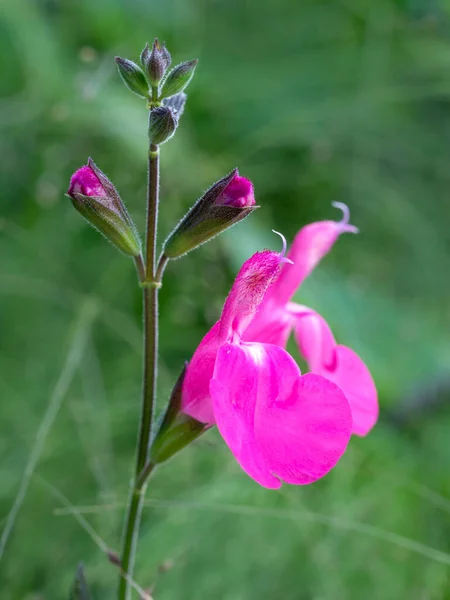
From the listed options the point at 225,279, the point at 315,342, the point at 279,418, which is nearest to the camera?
the point at 279,418

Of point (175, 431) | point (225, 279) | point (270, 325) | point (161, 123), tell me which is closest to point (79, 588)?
point (175, 431)

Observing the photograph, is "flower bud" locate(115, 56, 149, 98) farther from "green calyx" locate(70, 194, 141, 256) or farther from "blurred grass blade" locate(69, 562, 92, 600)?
"blurred grass blade" locate(69, 562, 92, 600)

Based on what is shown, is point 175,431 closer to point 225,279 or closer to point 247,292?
point 247,292

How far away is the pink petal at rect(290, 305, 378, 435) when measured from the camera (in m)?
0.70

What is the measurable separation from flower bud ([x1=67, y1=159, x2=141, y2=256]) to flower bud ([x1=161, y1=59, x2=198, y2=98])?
91 millimetres

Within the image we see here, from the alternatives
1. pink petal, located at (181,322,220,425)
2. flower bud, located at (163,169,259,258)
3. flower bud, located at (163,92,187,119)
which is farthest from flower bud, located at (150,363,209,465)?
flower bud, located at (163,92,187,119)

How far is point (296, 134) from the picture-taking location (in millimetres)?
1912

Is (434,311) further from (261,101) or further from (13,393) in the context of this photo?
(13,393)

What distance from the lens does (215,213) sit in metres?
0.60

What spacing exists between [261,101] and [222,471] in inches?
46.2

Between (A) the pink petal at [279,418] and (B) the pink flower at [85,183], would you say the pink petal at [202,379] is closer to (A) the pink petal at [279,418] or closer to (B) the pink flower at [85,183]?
(A) the pink petal at [279,418]

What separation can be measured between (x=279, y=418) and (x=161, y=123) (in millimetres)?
245

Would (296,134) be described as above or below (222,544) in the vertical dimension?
above

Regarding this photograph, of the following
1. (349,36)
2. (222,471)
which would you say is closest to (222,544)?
(222,471)
